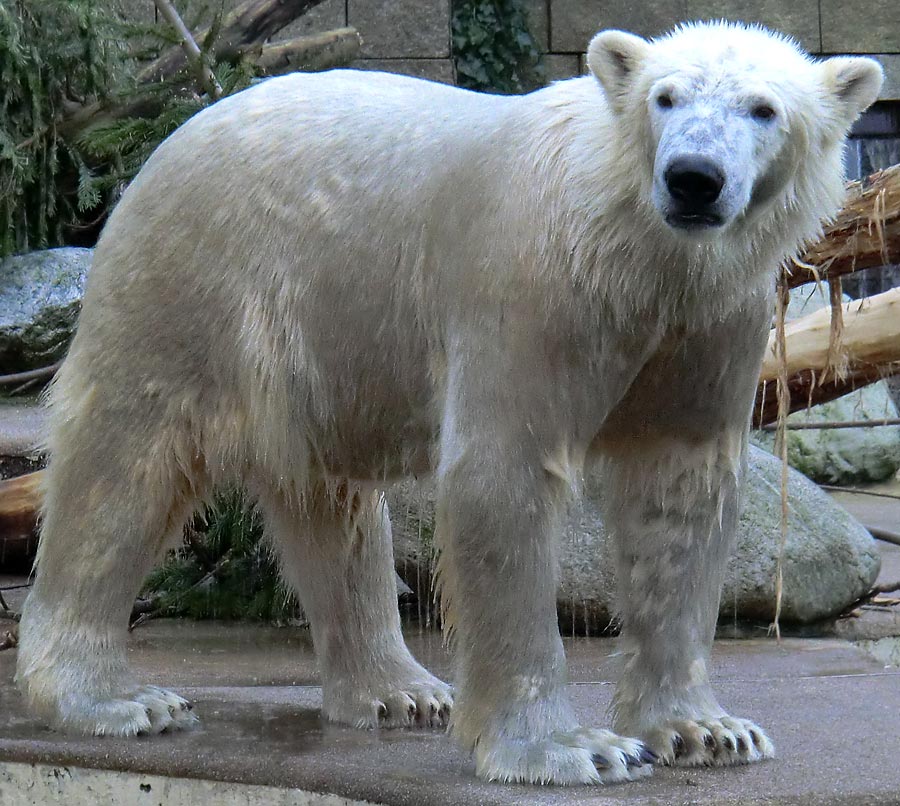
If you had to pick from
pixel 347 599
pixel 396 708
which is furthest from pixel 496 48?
pixel 396 708

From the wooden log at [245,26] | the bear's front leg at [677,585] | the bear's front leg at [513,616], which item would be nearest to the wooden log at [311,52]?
the wooden log at [245,26]

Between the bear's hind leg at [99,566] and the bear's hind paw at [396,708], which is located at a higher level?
the bear's hind leg at [99,566]

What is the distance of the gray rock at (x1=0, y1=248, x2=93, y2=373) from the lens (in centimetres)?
717

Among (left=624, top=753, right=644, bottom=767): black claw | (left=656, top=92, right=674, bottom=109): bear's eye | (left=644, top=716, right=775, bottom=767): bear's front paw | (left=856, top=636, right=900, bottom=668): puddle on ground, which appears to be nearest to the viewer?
(left=656, top=92, right=674, bottom=109): bear's eye

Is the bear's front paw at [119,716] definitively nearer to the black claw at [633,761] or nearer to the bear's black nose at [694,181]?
the black claw at [633,761]

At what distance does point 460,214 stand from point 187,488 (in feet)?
3.21

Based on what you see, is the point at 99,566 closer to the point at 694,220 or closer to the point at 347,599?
the point at 347,599

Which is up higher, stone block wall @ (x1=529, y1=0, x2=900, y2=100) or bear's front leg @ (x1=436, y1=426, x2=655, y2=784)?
stone block wall @ (x1=529, y1=0, x2=900, y2=100)

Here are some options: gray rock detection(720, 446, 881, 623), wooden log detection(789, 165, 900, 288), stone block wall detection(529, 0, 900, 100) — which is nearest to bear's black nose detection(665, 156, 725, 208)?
wooden log detection(789, 165, 900, 288)

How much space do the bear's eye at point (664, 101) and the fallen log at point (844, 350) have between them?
2360 millimetres

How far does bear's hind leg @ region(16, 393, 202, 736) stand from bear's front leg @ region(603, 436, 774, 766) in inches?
41.0

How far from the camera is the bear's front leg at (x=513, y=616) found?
8.21 feet

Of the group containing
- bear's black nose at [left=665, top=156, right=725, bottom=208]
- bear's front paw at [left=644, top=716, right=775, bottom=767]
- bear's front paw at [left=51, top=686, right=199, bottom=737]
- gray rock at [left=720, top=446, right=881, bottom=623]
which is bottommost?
gray rock at [left=720, top=446, right=881, bottom=623]

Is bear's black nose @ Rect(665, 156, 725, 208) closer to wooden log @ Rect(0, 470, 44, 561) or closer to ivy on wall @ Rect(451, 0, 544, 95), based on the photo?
wooden log @ Rect(0, 470, 44, 561)
